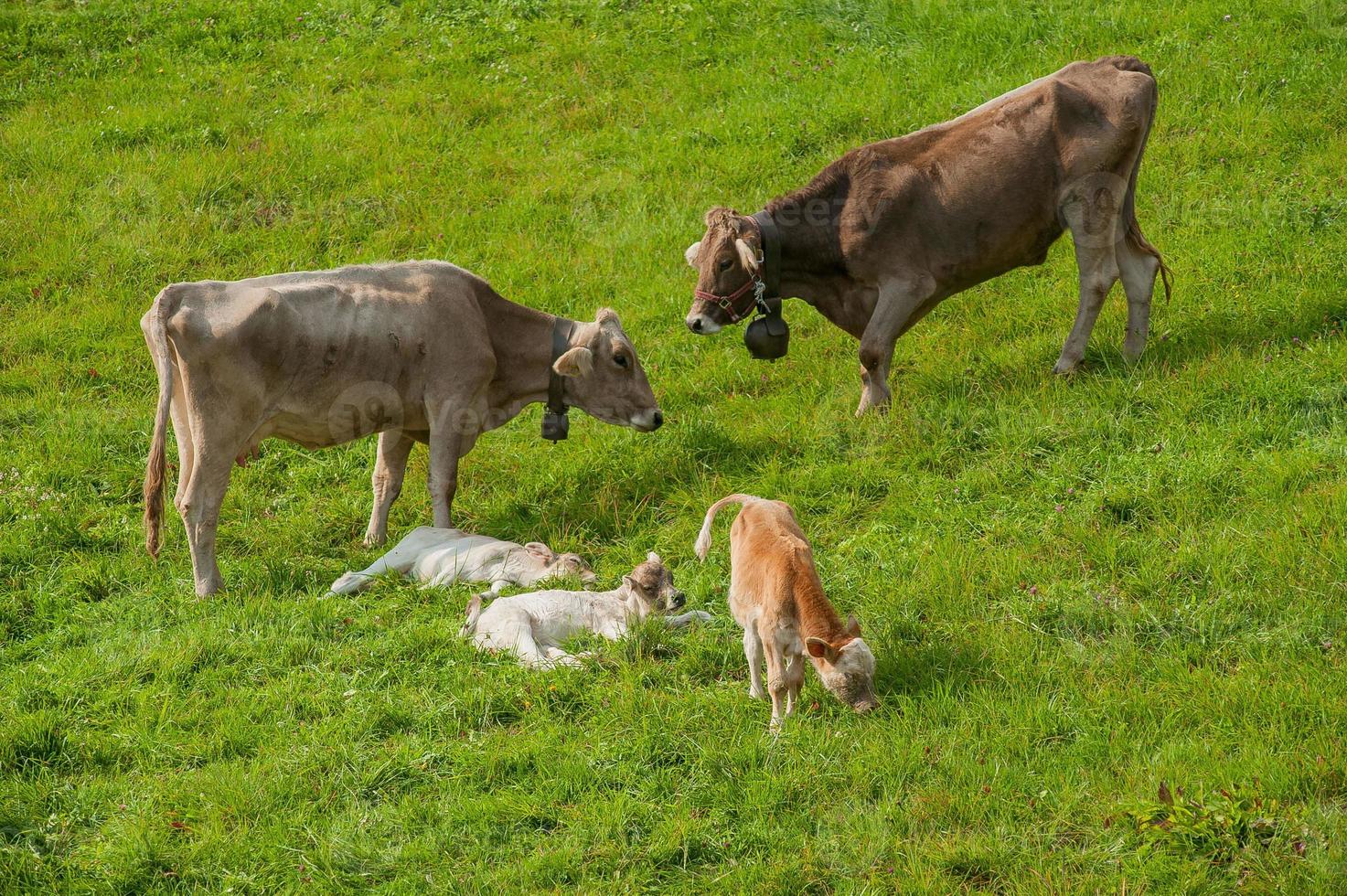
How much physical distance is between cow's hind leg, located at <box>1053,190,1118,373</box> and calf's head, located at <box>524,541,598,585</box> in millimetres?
4575

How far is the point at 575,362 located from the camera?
11492 mm

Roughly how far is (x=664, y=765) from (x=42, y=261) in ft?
42.3

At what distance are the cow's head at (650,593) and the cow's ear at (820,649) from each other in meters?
1.77

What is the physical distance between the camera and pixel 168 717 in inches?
313

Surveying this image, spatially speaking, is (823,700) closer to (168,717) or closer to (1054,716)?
(1054,716)

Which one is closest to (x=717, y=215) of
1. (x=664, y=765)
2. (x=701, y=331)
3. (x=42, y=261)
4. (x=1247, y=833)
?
(x=701, y=331)

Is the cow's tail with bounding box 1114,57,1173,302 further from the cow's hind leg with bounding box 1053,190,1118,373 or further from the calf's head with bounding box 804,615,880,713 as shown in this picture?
the calf's head with bounding box 804,615,880,713

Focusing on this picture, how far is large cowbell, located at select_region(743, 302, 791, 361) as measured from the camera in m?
11.8

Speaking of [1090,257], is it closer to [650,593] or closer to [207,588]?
[650,593]

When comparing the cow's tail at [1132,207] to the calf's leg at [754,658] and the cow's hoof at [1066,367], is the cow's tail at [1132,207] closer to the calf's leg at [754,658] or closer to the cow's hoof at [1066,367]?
the cow's hoof at [1066,367]

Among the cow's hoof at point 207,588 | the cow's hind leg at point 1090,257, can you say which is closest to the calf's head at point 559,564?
the cow's hoof at point 207,588

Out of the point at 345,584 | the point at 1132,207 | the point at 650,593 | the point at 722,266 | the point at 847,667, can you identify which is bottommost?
the point at 345,584

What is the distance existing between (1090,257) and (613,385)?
13.9ft

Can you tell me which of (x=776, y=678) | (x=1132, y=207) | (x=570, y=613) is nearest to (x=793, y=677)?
(x=776, y=678)
